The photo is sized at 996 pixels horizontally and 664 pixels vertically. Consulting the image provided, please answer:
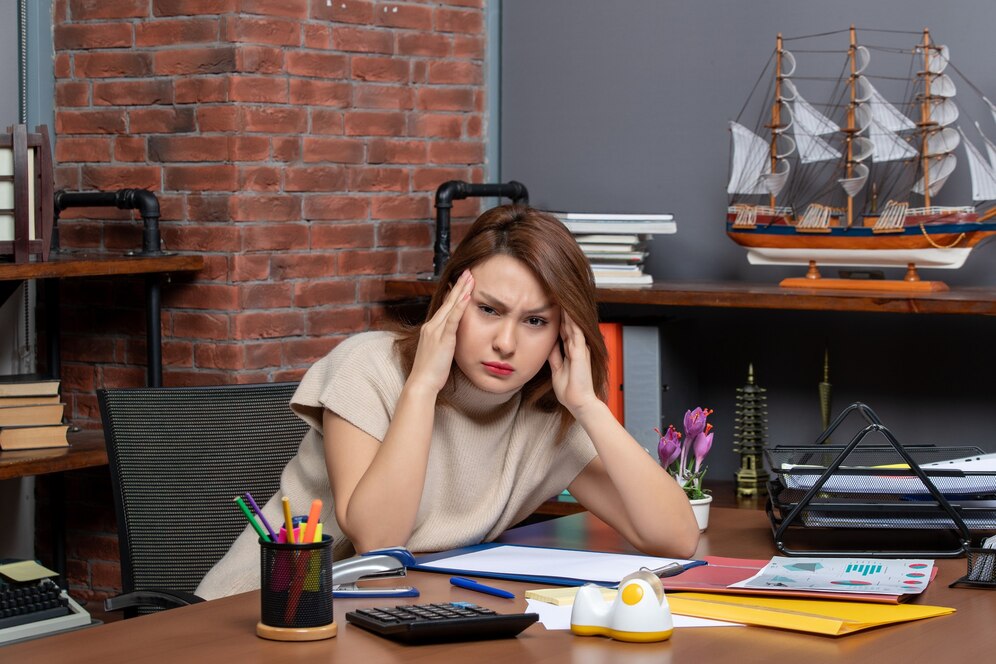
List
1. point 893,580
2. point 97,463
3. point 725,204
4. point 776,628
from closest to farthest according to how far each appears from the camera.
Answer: point 776,628
point 893,580
point 97,463
point 725,204

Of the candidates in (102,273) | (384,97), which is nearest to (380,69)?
(384,97)

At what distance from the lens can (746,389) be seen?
308 centimetres

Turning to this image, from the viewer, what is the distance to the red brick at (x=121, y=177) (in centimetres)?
305

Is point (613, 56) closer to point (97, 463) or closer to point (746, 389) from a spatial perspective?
point (746, 389)

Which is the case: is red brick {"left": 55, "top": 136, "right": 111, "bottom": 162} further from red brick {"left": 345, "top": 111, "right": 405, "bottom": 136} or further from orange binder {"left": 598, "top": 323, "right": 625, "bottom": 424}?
orange binder {"left": 598, "top": 323, "right": 625, "bottom": 424}

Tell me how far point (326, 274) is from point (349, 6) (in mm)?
659

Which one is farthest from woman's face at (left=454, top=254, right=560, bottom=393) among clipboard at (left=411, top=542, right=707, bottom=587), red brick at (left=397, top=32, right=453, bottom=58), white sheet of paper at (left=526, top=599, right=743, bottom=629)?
red brick at (left=397, top=32, right=453, bottom=58)

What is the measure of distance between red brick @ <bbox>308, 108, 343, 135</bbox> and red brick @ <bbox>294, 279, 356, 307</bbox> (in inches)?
14.5

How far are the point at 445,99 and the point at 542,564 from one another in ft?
6.69

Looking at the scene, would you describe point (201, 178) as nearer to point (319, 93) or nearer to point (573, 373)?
point (319, 93)

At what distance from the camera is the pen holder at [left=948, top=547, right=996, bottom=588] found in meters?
1.57

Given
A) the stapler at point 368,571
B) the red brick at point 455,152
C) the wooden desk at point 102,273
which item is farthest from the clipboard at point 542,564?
the red brick at point 455,152

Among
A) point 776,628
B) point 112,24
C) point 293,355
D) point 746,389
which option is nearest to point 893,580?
point 776,628

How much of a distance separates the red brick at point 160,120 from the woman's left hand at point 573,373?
4.64ft
